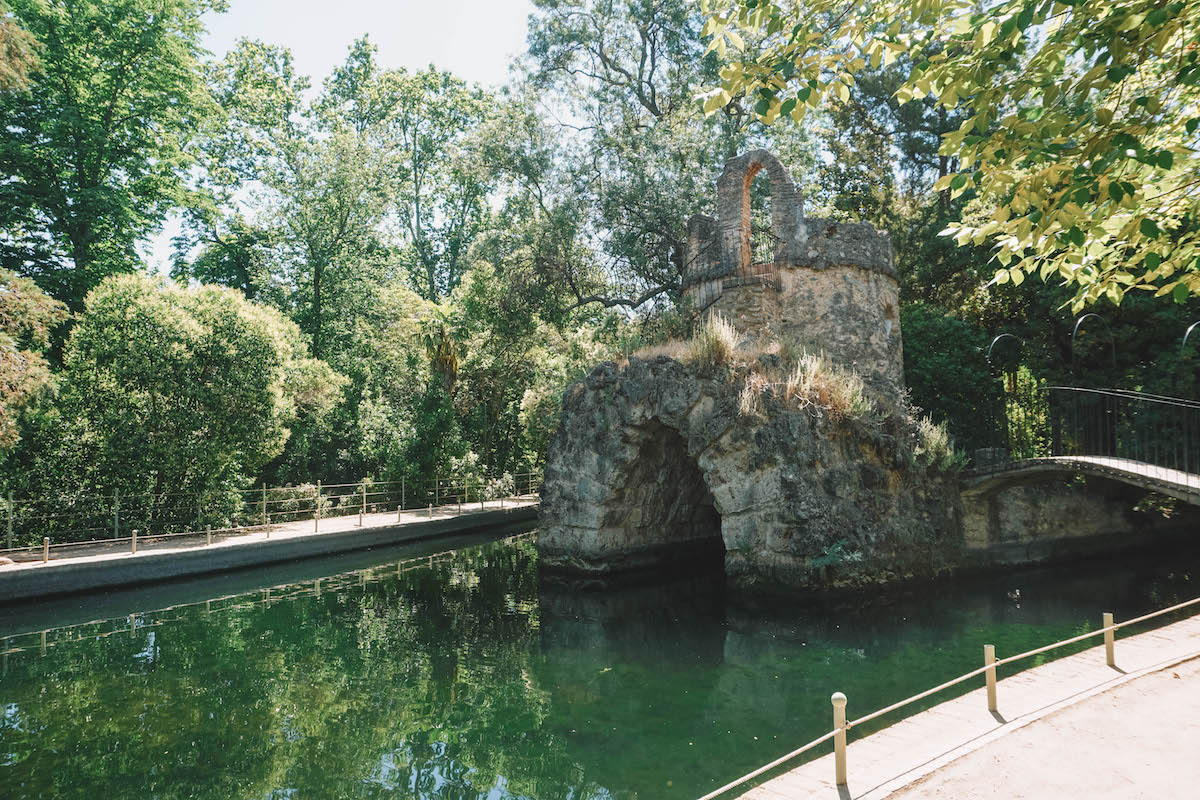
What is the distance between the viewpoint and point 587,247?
22391mm

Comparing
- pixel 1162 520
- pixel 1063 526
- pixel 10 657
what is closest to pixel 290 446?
pixel 10 657

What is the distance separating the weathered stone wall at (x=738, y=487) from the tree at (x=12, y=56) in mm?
13386

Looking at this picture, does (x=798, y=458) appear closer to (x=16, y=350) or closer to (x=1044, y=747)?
(x=1044, y=747)

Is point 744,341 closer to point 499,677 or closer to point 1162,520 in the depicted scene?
point 499,677

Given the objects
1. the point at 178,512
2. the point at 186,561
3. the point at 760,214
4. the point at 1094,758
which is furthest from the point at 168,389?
the point at 1094,758

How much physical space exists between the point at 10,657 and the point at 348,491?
51.3ft

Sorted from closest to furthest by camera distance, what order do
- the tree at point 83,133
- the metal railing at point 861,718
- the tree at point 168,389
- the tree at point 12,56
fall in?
the metal railing at point 861,718 → the tree at point 12,56 → the tree at point 168,389 → the tree at point 83,133

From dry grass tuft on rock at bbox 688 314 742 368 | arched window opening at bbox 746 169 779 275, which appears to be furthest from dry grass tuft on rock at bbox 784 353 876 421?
arched window opening at bbox 746 169 779 275

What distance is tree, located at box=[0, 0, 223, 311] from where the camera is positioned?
71.9 feet

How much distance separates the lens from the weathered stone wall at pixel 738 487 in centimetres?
1379

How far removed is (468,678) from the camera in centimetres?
1023

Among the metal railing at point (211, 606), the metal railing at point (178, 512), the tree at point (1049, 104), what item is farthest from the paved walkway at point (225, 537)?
the tree at point (1049, 104)

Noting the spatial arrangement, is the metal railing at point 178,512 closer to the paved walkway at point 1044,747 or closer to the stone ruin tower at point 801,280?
the stone ruin tower at point 801,280

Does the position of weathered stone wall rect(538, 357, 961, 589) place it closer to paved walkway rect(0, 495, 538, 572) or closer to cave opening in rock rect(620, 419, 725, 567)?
cave opening in rock rect(620, 419, 725, 567)
